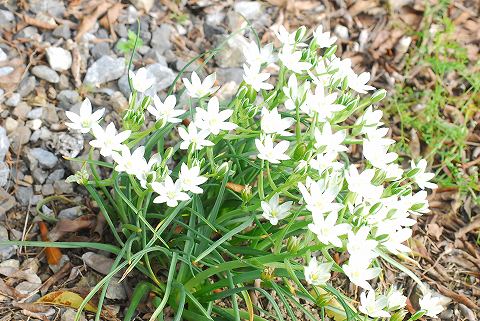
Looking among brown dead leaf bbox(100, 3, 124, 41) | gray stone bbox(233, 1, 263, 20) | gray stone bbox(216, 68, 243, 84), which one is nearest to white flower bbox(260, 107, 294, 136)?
gray stone bbox(216, 68, 243, 84)

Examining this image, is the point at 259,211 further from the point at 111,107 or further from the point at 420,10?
the point at 420,10

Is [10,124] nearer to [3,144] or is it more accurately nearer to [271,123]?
[3,144]

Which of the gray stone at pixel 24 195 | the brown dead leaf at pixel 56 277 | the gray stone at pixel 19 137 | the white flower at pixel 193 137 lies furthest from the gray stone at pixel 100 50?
the white flower at pixel 193 137

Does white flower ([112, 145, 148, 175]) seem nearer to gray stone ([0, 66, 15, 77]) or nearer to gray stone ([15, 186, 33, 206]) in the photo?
gray stone ([15, 186, 33, 206])

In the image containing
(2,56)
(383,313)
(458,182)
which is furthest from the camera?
(458,182)

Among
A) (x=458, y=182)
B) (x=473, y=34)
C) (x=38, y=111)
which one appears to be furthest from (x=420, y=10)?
(x=38, y=111)

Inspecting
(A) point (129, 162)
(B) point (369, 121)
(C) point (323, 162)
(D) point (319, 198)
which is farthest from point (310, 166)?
(A) point (129, 162)

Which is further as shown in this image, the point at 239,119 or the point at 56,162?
the point at 56,162
